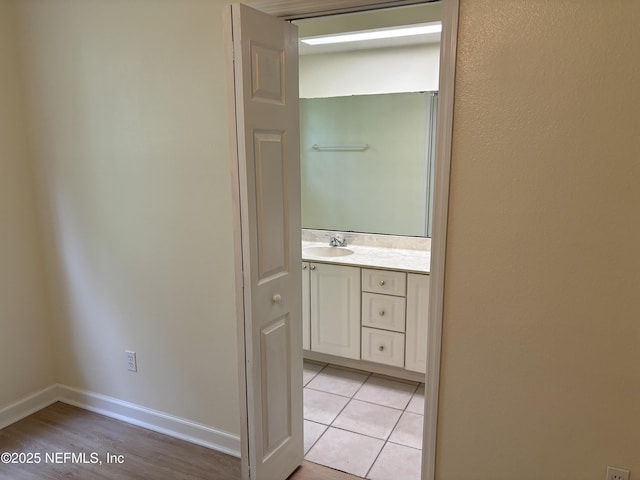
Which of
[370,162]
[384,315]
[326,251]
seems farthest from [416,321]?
[370,162]

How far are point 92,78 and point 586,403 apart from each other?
2681mm

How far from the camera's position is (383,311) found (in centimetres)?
306

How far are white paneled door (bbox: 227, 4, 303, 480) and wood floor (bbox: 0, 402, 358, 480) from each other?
0.39 m

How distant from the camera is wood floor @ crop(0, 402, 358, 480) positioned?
2.26 metres

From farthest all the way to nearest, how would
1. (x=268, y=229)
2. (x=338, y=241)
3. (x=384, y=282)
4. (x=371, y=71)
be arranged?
(x=338, y=241)
(x=371, y=71)
(x=384, y=282)
(x=268, y=229)

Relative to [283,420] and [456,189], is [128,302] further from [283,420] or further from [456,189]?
[456,189]

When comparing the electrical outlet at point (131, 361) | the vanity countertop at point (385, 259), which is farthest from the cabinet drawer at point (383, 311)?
the electrical outlet at point (131, 361)

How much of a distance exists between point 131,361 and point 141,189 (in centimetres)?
100

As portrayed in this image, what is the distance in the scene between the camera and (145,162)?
7.62 ft

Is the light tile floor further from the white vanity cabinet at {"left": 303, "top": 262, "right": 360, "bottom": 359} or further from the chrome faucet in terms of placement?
the chrome faucet

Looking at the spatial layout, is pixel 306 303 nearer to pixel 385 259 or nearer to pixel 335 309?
pixel 335 309

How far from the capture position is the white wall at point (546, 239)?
4.77 feet

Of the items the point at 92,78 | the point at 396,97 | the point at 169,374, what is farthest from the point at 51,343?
the point at 396,97

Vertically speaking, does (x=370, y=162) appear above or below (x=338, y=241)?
above
